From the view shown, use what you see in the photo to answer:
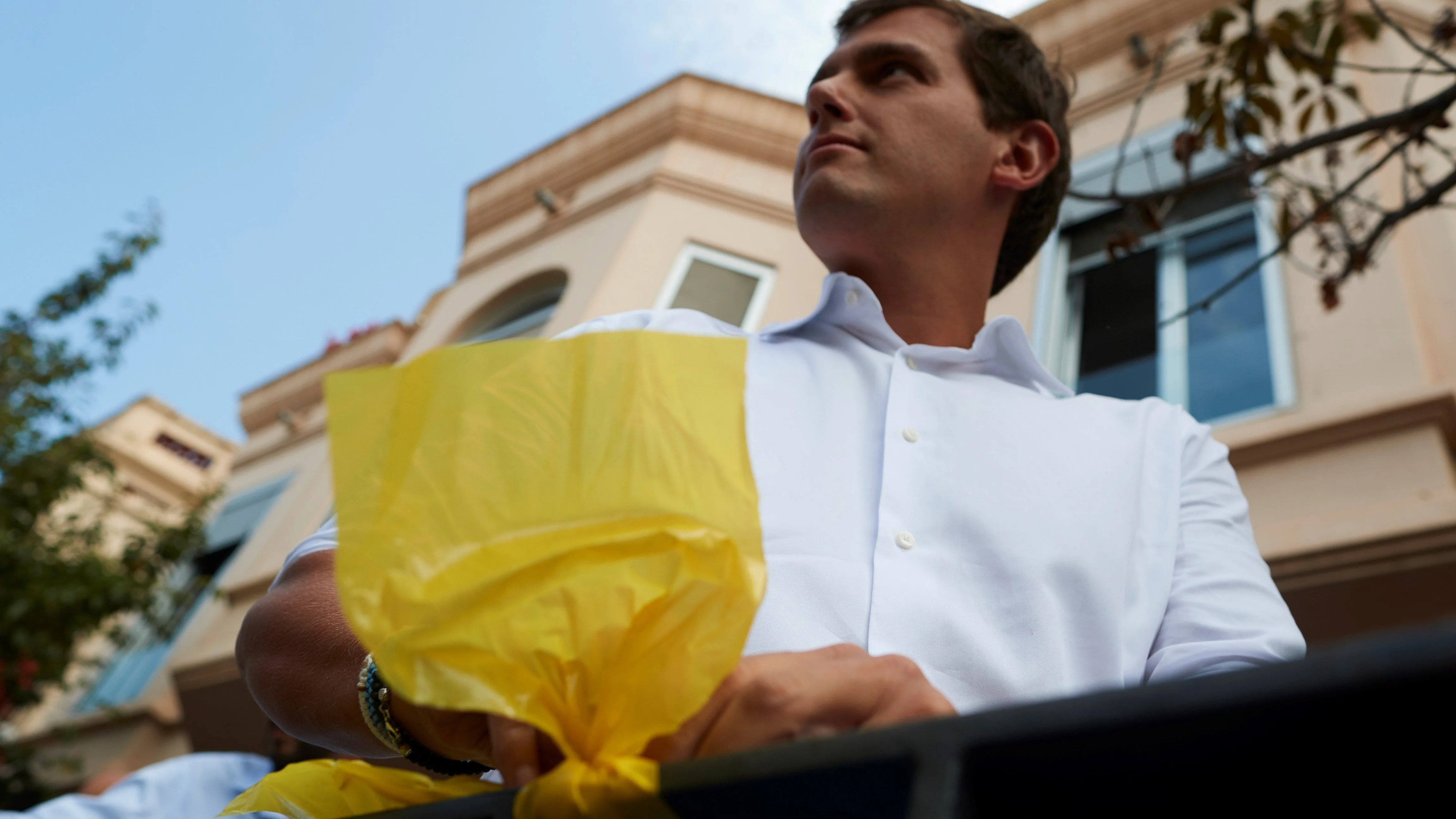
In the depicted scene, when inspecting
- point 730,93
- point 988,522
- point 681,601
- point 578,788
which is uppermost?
point 730,93

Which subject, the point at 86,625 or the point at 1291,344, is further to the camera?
the point at 86,625

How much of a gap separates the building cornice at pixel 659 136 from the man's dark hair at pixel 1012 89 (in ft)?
18.6

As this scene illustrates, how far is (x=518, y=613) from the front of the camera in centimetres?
58

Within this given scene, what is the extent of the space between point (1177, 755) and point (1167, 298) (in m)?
5.11

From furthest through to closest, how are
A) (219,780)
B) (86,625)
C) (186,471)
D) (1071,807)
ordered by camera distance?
(186,471), (86,625), (219,780), (1071,807)

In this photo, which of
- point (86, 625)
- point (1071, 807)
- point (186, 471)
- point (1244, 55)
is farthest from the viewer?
point (186, 471)

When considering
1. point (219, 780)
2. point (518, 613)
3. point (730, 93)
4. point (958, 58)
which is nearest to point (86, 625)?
point (219, 780)

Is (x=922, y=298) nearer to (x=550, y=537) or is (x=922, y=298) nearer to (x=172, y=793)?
(x=550, y=537)

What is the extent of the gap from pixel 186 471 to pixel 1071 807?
2120cm

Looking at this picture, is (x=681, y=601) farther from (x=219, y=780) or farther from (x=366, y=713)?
(x=219, y=780)

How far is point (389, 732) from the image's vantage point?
0.81m

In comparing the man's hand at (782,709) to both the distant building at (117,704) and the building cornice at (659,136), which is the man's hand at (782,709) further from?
the distant building at (117,704)

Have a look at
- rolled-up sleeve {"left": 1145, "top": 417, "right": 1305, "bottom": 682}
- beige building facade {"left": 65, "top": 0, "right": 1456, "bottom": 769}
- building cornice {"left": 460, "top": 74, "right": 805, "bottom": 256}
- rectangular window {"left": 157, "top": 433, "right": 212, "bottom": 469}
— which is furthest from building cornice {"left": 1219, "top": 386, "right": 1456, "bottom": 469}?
rectangular window {"left": 157, "top": 433, "right": 212, "bottom": 469}

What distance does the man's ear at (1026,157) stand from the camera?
210 centimetres
